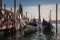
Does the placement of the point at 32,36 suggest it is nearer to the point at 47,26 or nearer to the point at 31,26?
the point at 31,26

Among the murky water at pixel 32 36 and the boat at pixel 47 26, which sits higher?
the boat at pixel 47 26

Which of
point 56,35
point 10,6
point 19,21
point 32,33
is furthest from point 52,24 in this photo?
point 10,6

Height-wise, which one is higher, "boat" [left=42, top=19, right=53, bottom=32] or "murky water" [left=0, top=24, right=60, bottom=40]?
"boat" [left=42, top=19, right=53, bottom=32]

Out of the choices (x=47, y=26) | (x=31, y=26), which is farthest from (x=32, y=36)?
(x=47, y=26)

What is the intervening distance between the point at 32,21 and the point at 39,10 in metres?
0.22

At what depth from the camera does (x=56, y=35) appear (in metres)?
2.37

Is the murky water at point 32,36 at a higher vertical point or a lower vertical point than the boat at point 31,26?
lower

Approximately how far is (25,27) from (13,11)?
1.04 feet

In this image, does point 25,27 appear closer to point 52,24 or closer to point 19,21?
point 19,21

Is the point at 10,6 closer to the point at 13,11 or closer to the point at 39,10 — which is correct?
the point at 13,11

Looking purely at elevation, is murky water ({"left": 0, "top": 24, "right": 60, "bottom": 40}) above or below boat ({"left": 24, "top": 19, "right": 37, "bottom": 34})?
below

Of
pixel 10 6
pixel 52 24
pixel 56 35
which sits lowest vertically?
pixel 56 35

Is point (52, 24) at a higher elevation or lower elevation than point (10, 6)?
lower

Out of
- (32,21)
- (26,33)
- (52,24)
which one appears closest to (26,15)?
(32,21)
